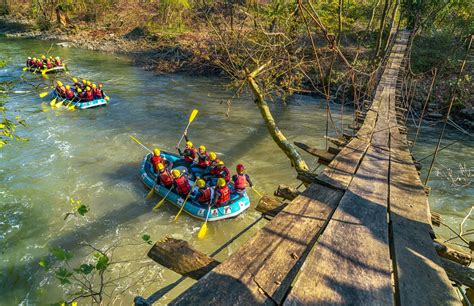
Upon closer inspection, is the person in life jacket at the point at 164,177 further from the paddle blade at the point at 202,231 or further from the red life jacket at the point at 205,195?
the paddle blade at the point at 202,231

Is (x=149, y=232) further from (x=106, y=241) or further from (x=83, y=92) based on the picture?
(x=83, y=92)

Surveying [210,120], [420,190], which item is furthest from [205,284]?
[210,120]

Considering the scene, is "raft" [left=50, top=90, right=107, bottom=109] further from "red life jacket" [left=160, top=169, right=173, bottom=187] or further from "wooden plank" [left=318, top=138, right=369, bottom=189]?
"wooden plank" [left=318, top=138, right=369, bottom=189]

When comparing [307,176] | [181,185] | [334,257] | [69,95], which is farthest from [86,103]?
[334,257]

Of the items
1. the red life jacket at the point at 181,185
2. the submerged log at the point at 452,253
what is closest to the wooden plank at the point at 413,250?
the submerged log at the point at 452,253

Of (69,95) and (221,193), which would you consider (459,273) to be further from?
(69,95)

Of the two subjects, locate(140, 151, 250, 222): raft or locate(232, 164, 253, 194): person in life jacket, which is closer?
locate(140, 151, 250, 222): raft

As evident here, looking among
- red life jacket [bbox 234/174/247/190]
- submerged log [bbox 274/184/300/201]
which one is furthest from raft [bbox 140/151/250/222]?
submerged log [bbox 274/184/300/201]
